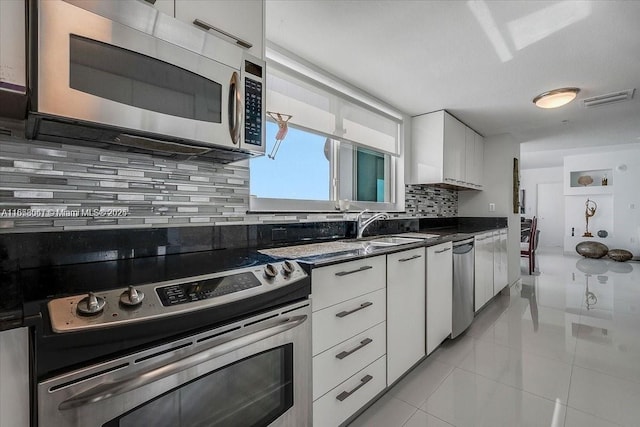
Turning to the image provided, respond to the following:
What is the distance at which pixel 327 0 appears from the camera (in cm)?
155

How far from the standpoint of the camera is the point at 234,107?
4.05ft

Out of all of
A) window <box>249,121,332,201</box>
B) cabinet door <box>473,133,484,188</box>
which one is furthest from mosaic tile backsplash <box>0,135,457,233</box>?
cabinet door <box>473,133,484,188</box>

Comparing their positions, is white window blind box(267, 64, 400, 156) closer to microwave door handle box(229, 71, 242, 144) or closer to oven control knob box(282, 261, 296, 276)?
microwave door handle box(229, 71, 242, 144)

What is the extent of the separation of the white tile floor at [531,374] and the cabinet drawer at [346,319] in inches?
21.7

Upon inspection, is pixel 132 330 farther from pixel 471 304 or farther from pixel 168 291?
pixel 471 304

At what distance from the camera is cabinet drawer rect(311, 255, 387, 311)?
1324mm

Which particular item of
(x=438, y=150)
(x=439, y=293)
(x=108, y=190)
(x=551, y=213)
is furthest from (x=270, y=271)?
(x=551, y=213)

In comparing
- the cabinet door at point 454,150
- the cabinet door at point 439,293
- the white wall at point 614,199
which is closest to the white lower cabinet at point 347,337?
the cabinet door at point 439,293

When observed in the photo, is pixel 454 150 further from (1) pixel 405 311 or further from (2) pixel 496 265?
(1) pixel 405 311

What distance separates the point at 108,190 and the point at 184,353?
32.1 inches

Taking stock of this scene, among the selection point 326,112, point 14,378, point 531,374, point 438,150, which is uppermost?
point 326,112

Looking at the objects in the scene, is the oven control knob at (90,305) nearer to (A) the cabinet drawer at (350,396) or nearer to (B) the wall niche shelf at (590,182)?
(A) the cabinet drawer at (350,396)

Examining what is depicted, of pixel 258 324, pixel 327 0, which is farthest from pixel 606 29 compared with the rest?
pixel 258 324

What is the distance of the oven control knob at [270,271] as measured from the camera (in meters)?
1.10
